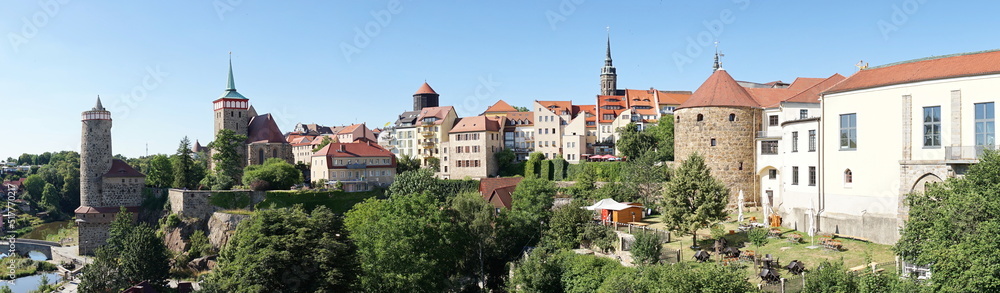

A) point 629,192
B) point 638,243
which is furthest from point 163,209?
point 638,243

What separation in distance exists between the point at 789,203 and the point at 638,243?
11.0 meters

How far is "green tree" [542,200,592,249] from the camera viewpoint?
109ft

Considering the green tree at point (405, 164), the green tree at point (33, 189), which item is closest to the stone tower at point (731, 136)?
the green tree at point (405, 164)

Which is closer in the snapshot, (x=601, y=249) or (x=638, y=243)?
(x=638, y=243)

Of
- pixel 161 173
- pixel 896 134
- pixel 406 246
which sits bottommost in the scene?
pixel 406 246

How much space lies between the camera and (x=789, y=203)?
1286 inches

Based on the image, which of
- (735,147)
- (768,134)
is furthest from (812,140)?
(735,147)

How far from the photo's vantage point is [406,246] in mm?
31516

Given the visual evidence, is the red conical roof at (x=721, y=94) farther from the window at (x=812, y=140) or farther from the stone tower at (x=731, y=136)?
the window at (x=812, y=140)

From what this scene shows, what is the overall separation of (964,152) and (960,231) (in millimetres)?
7884

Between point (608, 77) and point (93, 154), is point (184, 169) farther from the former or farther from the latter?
point (608, 77)

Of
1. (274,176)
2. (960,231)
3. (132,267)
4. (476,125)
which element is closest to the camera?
(960,231)

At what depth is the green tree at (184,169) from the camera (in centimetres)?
6275

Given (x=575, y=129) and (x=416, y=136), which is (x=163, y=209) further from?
(x=575, y=129)
